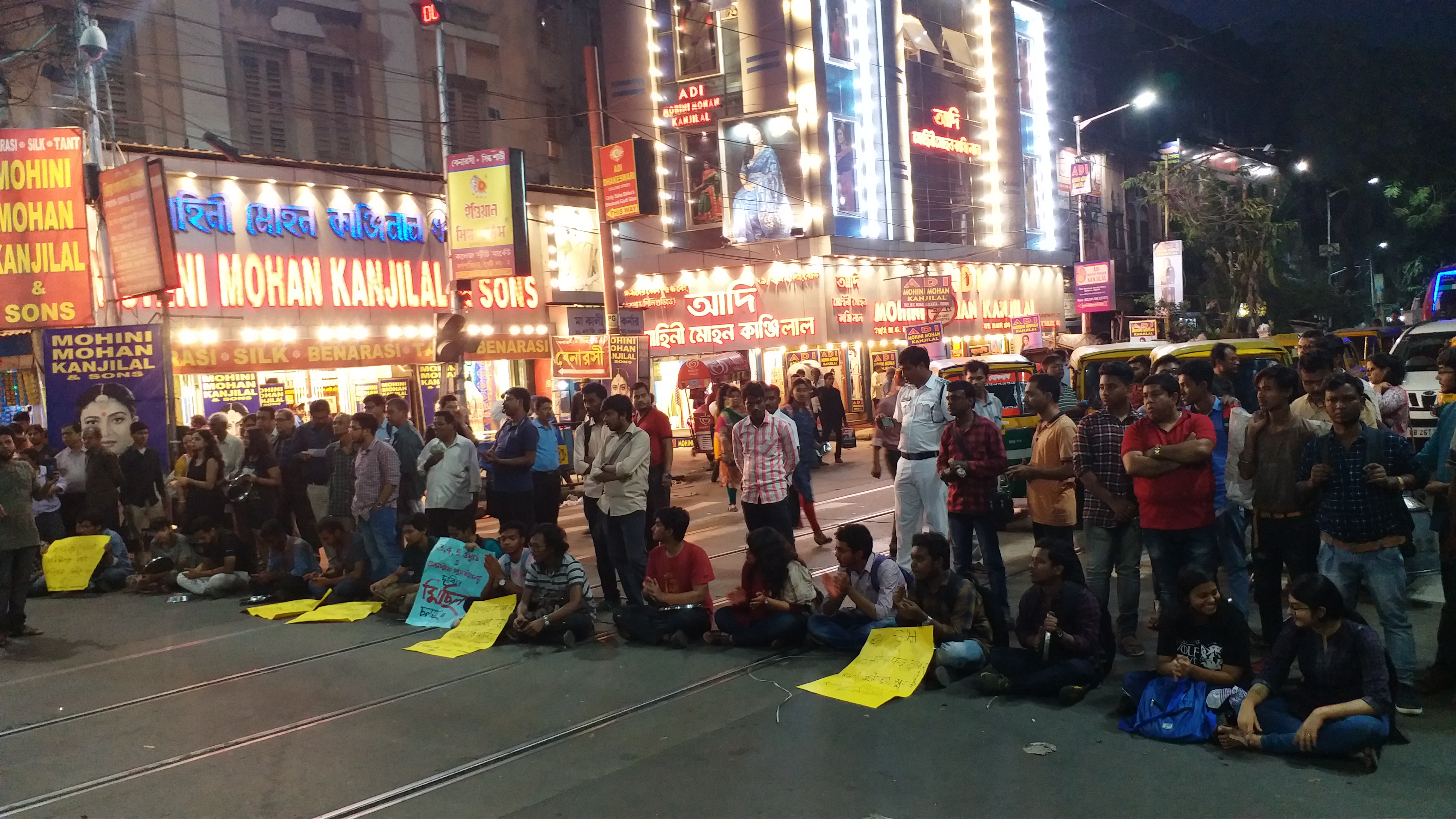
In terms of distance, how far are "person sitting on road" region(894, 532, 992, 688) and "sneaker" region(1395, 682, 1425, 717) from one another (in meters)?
2.09

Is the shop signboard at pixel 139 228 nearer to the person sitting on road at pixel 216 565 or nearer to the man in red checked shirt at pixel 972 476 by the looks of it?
the person sitting on road at pixel 216 565

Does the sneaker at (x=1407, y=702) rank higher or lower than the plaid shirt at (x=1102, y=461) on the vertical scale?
lower

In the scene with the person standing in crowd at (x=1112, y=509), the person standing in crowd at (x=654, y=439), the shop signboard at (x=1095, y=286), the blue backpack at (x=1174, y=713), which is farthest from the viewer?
the shop signboard at (x=1095, y=286)

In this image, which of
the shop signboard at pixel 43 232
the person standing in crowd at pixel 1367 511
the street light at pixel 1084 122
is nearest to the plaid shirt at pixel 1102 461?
the person standing in crowd at pixel 1367 511

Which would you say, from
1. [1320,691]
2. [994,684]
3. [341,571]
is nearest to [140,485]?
[341,571]

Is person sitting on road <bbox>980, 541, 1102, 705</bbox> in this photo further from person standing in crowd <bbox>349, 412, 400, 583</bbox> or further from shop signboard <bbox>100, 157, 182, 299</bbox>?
shop signboard <bbox>100, 157, 182, 299</bbox>

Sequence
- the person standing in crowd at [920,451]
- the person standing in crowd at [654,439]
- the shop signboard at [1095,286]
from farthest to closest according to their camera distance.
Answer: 1. the shop signboard at [1095,286]
2. the person standing in crowd at [654,439]
3. the person standing in crowd at [920,451]

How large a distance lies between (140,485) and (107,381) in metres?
1.89

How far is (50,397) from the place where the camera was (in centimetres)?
1347

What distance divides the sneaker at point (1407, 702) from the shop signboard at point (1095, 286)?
89.6ft

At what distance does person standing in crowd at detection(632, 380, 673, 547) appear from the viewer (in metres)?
9.54

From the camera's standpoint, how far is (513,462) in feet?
31.4

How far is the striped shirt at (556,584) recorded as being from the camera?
317 inches

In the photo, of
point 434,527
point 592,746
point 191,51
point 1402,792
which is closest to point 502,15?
point 191,51
